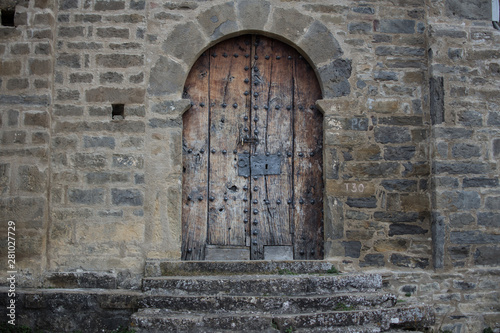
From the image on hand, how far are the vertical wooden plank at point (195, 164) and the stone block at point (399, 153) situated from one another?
172 cm

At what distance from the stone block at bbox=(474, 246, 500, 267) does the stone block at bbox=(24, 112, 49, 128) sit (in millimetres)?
4050

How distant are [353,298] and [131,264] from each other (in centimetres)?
194

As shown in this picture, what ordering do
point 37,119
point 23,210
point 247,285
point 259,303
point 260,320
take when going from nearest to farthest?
1. point 260,320
2. point 259,303
3. point 247,285
4. point 23,210
5. point 37,119

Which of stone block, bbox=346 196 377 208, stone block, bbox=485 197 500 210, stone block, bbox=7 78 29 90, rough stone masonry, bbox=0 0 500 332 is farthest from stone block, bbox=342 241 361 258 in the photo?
stone block, bbox=7 78 29 90

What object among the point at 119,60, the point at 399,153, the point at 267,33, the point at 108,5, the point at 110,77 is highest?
the point at 108,5

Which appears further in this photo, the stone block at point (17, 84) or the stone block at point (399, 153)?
the stone block at point (399, 153)

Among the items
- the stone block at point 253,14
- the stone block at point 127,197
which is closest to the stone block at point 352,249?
the stone block at point 127,197

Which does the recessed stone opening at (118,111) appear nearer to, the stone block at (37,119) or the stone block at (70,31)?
the stone block at (37,119)

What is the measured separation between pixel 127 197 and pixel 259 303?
1535mm

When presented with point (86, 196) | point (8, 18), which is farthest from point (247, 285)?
point (8, 18)

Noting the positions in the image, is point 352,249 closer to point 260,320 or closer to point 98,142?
point 260,320

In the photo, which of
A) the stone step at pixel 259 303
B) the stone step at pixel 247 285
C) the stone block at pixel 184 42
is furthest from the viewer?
the stone block at pixel 184 42

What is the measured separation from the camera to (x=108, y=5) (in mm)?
4777

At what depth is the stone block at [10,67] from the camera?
4633 mm
